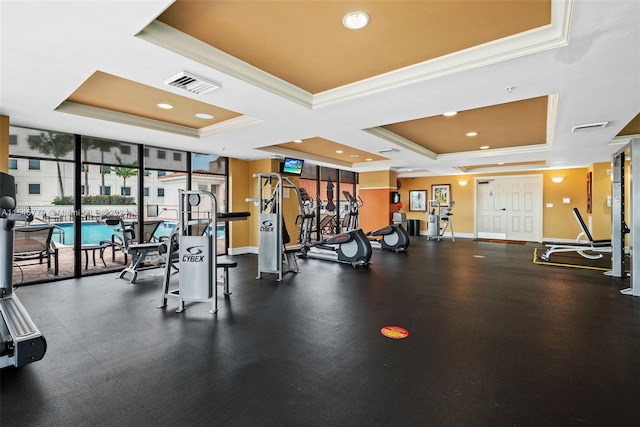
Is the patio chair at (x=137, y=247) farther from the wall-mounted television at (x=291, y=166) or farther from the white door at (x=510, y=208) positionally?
the white door at (x=510, y=208)

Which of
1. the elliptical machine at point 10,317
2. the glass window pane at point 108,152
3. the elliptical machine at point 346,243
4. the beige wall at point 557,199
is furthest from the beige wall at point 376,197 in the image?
the elliptical machine at point 10,317

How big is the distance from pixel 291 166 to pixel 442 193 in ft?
24.2

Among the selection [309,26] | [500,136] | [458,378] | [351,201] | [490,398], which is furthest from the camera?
[351,201]

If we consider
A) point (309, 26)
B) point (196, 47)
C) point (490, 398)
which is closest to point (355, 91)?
point (309, 26)

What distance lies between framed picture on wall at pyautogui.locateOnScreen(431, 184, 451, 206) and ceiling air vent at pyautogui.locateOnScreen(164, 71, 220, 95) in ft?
35.6

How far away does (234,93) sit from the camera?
357 cm

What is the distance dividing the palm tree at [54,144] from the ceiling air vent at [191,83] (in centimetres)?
363

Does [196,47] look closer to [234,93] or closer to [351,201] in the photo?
[234,93]

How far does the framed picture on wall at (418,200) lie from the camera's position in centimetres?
1306

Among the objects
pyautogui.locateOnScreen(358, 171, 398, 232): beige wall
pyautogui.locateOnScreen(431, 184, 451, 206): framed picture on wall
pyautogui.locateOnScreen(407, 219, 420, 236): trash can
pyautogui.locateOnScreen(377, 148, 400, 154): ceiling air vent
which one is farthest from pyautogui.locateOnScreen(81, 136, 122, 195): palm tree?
pyautogui.locateOnScreen(431, 184, 451, 206): framed picture on wall

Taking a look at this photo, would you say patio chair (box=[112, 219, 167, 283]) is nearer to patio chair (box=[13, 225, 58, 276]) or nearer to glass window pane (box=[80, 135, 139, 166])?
patio chair (box=[13, 225, 58, 276])

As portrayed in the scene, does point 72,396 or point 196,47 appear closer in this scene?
point 72,396

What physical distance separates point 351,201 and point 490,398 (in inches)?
255

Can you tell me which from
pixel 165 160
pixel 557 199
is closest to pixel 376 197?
pixel 557 199
